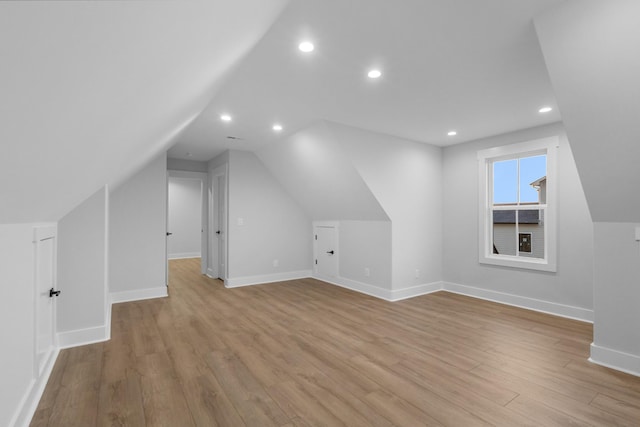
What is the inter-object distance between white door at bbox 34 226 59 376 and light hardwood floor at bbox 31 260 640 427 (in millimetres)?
213

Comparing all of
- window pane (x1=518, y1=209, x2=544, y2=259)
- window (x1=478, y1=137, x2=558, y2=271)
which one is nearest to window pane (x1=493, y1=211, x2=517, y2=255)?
window (x1=478, y1=137, x2=558, y2=271)

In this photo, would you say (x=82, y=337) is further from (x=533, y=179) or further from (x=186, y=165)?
(x=533, y=179)

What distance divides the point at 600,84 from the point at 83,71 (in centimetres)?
254

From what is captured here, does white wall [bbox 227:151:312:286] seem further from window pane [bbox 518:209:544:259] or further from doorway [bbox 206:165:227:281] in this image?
window pane [bbox 518:209:544:259]

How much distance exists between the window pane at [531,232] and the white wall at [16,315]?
509 cm

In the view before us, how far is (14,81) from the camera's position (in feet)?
1.79

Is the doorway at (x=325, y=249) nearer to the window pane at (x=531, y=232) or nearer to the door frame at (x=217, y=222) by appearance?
the door frame at (x=217, y=222)

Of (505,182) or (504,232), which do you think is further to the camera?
(504,232)

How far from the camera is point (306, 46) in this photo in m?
2.15

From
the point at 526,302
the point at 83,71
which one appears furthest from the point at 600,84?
the point at 526,302

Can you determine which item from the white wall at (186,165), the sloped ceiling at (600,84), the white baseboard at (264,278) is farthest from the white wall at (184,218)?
the sloped ceiling at (600,84)

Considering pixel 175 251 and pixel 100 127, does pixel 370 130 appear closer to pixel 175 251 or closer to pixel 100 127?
pixel 100 127

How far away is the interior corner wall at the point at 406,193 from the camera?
168 inches

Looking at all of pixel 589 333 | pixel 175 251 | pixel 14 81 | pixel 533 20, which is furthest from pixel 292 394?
pixel 175 251
